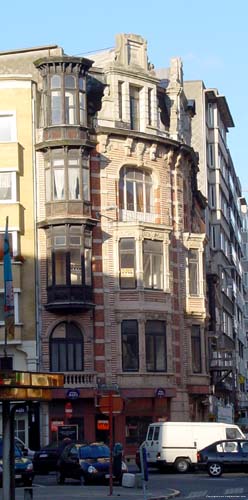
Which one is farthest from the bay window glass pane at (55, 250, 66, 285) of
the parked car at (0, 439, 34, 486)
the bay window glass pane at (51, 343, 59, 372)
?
the parked car at (0, 439, 34, 486)

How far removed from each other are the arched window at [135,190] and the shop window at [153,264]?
6.81ft

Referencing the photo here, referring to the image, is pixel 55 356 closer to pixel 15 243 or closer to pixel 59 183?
pixel 15 243

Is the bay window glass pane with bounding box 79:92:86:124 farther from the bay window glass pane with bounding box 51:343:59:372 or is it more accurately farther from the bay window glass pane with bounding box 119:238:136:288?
the bay window glass pane with bounding box 51:343:59:372

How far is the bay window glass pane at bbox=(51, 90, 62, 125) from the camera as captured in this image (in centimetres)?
5700

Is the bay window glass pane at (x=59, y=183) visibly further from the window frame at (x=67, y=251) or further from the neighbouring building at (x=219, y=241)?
the neighbouring building at (x=219, y=241)

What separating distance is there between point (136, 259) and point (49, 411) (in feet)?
28.2

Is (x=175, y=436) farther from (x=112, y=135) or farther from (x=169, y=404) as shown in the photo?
(x=112, y=135)

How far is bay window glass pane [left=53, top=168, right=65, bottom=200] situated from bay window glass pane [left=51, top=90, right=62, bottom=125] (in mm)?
2496

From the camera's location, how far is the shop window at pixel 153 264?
191ft

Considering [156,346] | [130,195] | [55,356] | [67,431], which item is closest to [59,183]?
[130,195]

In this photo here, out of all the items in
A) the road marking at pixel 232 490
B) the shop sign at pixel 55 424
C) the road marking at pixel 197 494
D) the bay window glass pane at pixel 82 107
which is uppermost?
the bay window glass pane at pixel 82 107

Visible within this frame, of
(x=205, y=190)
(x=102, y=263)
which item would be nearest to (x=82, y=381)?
(x=102, y=263)

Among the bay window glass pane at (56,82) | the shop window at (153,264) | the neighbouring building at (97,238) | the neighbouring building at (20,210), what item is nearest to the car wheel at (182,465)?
the neighbouring building at (97,238)

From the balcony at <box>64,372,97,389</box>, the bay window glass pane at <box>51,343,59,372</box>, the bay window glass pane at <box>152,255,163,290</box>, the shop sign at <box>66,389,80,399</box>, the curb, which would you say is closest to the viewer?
the curb
